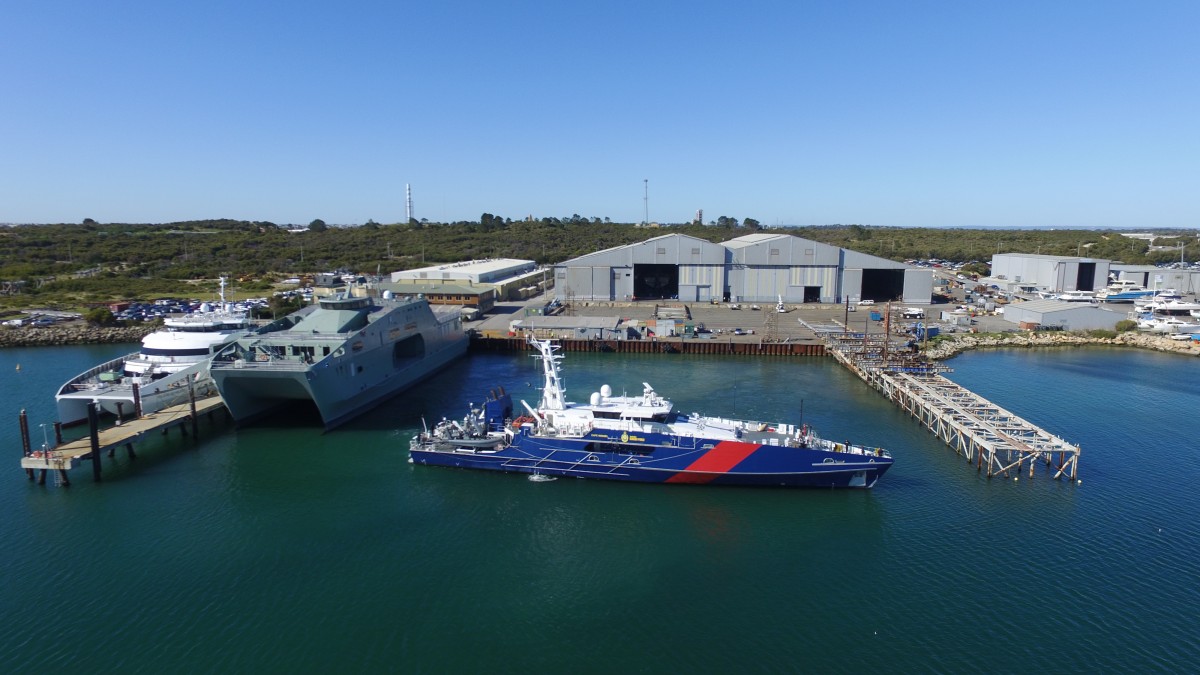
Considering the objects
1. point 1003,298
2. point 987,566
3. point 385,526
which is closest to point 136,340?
point 385,526

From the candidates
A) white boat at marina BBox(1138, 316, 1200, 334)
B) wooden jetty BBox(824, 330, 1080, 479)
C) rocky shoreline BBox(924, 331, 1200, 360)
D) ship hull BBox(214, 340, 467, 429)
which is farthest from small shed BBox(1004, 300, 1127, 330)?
ship hull BBox(214, 340, 467, 429)

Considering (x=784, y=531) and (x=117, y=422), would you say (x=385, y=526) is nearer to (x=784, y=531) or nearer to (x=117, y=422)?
(x=784, y=531)

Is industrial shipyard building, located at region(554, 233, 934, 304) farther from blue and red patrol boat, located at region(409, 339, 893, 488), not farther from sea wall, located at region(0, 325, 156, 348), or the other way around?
blue and red patrol boat, located at region(409, 339, 893, 488)

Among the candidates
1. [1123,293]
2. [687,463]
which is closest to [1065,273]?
[1123,293]

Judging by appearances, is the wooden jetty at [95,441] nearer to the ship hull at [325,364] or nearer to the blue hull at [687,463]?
the ship hull at [325,364]

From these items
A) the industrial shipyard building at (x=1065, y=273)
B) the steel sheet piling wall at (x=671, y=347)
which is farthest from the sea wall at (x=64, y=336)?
the industrial shipyard building at (x=1065, y=273)
